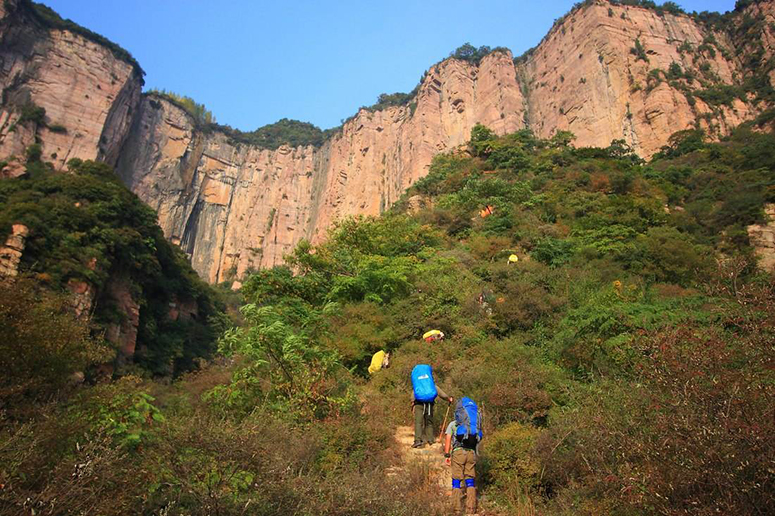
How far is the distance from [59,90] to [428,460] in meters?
45.6

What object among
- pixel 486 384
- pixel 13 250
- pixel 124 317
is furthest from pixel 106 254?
pixel 486 384

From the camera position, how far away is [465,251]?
13.9m

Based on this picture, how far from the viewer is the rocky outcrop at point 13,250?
47.5 feet

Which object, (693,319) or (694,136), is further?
(694,136)

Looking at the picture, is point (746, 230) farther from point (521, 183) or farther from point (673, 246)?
point (521, 183)

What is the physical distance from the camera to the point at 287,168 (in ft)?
185

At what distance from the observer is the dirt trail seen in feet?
15.4

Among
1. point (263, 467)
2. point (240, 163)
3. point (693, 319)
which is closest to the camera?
point (263, 467)

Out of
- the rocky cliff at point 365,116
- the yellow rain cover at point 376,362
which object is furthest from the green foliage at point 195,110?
the yellow rain cover at point 376,362

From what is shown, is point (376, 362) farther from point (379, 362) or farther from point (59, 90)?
point (59, 90)

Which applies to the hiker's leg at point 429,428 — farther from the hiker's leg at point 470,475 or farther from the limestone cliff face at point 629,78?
the limestone cliff face at point 629,78

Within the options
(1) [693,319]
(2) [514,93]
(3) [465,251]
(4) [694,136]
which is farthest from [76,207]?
(2) [514,93]

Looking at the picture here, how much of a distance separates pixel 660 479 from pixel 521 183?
58.6 feet

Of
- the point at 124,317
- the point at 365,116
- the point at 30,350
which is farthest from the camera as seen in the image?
the point at 365,116
